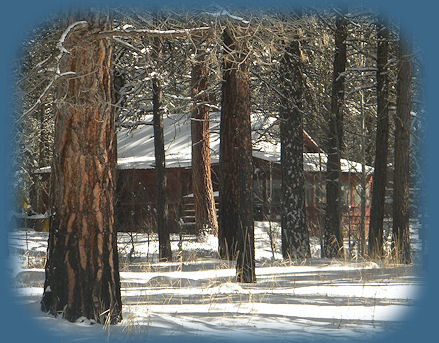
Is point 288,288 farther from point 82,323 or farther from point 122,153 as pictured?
point 122,153

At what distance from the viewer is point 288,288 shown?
10.4 m

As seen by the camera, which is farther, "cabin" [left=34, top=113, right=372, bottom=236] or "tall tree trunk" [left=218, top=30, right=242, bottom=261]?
"cabin" [left=34, top=113, right=372, bottom=236]

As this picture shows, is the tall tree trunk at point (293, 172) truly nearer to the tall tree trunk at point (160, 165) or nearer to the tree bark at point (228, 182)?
the tree bark at point (228, 182)

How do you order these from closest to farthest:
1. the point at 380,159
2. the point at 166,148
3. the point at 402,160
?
the point at 402,160 < the point at 380,159 < the point at 166,148

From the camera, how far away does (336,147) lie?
1753cm

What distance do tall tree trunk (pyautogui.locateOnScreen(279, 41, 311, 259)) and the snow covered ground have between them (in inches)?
68.1

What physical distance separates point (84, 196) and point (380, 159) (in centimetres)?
981

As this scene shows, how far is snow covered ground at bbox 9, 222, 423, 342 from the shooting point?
7.07 metres

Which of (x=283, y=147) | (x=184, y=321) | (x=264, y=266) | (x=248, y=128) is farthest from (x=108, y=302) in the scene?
(x=283, y=147)

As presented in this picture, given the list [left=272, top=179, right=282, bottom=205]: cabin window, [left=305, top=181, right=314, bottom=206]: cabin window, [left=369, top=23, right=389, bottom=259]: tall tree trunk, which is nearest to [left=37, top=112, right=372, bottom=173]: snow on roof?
[left=305, top=181, right=314, bottom=206]: cabin window

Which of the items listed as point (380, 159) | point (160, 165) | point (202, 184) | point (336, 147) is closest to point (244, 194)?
point (160, 165)

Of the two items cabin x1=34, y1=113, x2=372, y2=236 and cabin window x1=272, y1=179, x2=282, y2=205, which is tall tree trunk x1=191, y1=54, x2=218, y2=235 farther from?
cabin window x1=272, y1=179, x2=282, y2=205

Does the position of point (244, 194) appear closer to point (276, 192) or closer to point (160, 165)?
point (160, 165)

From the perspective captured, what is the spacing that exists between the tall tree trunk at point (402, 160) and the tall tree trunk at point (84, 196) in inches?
356
